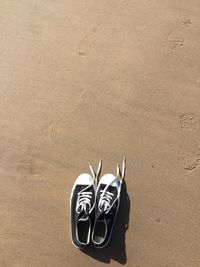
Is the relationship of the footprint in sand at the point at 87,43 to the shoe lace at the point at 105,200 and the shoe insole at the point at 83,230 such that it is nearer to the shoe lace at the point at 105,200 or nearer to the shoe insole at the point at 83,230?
the shoe lace at the point at 105,200

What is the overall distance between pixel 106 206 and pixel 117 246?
22 cm

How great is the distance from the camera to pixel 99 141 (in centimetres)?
218

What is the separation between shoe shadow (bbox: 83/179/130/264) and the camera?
199 cm

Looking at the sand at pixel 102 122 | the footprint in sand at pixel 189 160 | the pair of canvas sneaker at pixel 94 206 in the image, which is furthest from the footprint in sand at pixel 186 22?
the pair of canvas sneaker at pixel 94 206

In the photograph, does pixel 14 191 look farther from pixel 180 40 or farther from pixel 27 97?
pixel 180 40

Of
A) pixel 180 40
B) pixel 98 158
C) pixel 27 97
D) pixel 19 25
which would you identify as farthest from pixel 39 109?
pixel 180 40

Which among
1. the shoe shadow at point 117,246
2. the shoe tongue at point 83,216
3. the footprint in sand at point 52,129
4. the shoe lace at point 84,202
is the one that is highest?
the footprint in sand at point 52,129

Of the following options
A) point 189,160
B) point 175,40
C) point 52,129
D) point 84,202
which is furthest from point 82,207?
point 175,40

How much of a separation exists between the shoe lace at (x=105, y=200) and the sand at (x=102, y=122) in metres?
0.10

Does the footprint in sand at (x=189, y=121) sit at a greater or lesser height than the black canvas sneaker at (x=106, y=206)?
greater

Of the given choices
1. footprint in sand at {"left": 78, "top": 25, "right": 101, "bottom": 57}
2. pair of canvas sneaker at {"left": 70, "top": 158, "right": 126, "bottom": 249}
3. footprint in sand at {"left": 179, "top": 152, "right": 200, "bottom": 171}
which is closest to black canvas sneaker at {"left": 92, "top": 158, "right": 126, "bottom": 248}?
pair of canvas sneaker at {"left": 70, "top": 158, "right": 126, "bottom": 249}

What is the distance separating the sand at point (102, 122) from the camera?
201 cm

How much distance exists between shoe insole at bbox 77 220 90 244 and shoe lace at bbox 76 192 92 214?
69mm

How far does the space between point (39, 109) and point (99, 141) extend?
42 cm
